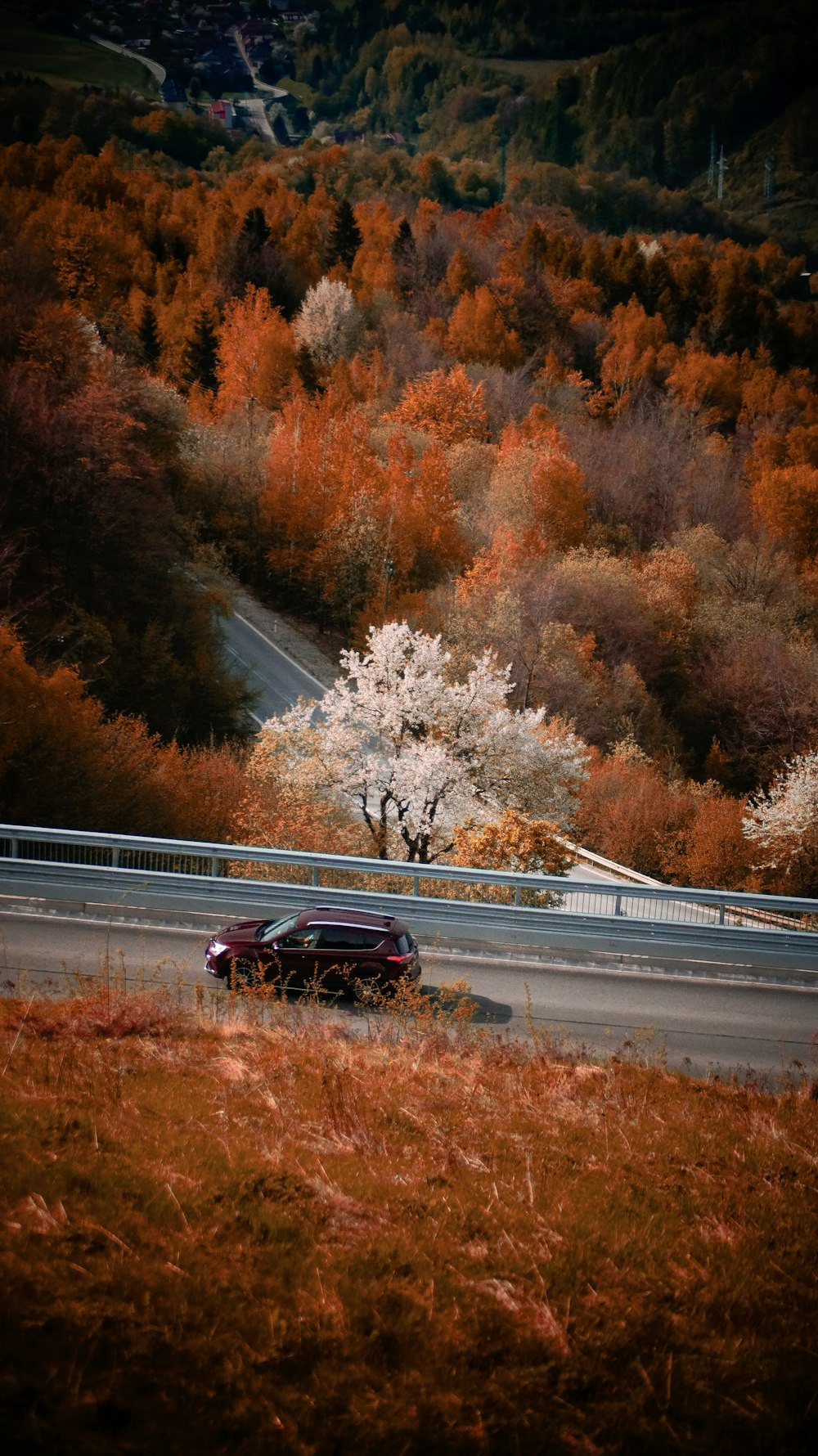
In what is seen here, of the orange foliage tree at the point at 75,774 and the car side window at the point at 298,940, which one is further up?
the car side window at the point at 298,940

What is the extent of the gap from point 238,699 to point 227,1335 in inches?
1257

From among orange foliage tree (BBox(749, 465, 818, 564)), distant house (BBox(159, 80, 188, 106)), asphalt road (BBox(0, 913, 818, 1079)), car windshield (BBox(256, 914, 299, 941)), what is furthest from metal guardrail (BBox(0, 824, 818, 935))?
distant house (BBox(159, 80, 188, 106))

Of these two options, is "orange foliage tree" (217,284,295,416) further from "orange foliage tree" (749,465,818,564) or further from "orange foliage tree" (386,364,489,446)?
"orange foliage tree" (749,465,818,564)

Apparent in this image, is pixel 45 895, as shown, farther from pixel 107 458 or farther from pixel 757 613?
pixel 757 613

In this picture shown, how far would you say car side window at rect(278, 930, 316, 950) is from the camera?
532 inches

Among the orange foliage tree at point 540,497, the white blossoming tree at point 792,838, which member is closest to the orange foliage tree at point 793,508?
the orange foliage tree at point 540,497

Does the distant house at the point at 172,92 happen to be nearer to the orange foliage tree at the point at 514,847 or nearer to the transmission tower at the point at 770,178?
the transmission tower at the point at 770,178

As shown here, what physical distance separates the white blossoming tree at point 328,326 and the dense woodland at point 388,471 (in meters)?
0.23

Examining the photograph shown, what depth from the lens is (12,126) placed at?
107750 mm

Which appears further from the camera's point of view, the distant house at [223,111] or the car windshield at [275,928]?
the distant house at [223,111]

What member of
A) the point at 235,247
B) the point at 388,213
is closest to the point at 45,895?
the point at 235,247

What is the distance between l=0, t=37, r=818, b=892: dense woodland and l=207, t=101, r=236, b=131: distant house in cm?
7168

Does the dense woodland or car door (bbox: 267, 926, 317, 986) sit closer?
car door (bbox: 267, 926, 317, 986)

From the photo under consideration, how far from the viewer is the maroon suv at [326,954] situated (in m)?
13.3
